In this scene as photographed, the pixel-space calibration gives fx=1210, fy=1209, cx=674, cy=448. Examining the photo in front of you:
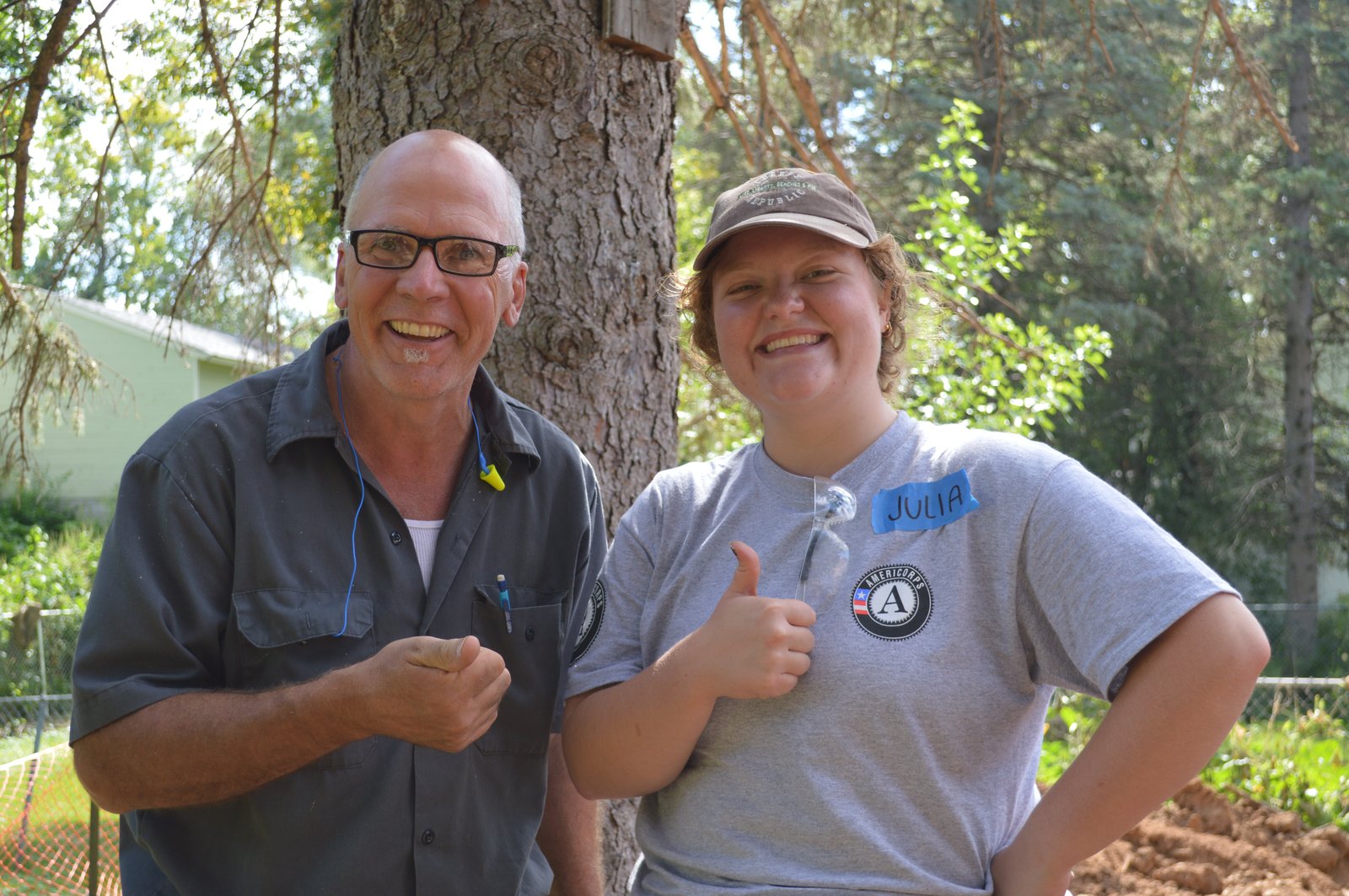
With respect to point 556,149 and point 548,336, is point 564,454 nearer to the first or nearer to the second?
point 548,336

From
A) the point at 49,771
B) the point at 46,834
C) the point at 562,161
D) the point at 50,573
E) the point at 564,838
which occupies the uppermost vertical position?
the point at 562,161

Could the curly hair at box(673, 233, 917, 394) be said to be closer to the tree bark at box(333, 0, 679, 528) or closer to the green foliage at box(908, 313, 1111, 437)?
the tree bark at box(333, 0, 679, 528)

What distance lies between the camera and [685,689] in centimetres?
197

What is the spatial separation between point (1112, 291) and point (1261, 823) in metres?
17.0

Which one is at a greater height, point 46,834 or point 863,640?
point 863,640

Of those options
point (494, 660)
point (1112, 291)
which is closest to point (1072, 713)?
point (494, 660)

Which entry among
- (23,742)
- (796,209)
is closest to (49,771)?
(796,209)

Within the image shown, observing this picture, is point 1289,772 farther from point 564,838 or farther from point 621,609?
Result: point 621,609

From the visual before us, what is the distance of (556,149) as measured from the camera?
336 cm

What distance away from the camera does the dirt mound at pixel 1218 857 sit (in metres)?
4.43

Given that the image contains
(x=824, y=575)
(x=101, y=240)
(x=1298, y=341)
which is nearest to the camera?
(x=824, y=575)

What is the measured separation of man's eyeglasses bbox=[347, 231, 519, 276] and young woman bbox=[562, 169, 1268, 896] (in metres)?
0.50

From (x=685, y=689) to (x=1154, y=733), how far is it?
27.9 inches

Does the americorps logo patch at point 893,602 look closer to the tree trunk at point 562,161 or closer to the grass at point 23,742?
the tree trunk at point 562,161
